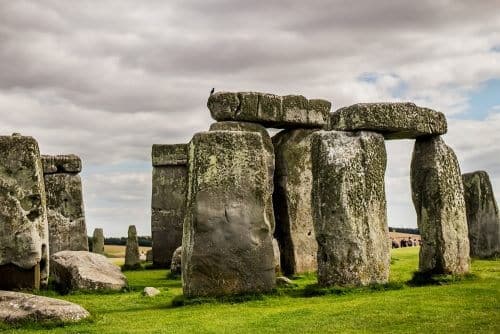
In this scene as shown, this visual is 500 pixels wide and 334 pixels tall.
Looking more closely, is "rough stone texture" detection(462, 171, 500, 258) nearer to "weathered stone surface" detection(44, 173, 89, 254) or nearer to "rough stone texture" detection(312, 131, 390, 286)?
"rough stone texture" detection(312, 131, 390, 286)

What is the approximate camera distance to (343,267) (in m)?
15.0

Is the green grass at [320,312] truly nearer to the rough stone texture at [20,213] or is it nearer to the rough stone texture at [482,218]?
the rough stone texture at [20,213]

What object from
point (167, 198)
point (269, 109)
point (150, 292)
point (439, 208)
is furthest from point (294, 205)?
point (167, 198)

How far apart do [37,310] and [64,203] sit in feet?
46.6

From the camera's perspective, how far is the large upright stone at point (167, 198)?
90.8 ft

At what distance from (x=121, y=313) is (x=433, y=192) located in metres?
7.00

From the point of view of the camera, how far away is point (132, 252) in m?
28.3

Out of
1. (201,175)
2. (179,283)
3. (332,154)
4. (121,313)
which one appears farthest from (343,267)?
(179,283)

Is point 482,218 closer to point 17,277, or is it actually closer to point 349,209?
point 349,209

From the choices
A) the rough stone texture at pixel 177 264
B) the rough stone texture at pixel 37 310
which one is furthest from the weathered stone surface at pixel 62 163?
the rough stone texture at pixel 37 310

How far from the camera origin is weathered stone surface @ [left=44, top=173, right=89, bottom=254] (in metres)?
26.1

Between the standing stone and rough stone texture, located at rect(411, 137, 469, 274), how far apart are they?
43.6 ft

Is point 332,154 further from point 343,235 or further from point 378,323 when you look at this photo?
point 378,323

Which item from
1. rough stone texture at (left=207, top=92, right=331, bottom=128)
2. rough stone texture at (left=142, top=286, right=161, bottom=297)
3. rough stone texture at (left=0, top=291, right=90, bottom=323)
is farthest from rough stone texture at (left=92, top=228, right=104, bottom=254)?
rough stone texture at (left=0, top=291, right=90, bottom=323)
